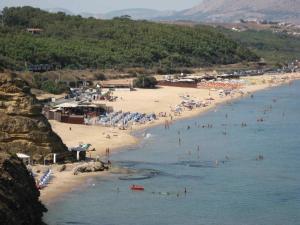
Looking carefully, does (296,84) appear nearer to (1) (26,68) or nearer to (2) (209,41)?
(2) (209,41)

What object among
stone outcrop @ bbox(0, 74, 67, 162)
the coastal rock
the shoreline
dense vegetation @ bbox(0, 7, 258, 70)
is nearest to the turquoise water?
the shoreline

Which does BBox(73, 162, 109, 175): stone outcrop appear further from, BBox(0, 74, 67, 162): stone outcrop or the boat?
the boat

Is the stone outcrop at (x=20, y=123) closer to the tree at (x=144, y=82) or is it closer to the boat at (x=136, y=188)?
the boat at (x=136, y=188)

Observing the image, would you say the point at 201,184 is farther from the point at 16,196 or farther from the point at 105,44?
the point at 105,44

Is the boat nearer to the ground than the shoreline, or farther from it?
nearer to the ground

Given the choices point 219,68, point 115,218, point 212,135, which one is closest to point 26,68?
point 212,135

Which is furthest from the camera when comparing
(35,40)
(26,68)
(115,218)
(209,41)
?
(209,41)

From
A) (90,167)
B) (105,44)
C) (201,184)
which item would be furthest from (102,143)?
(105,44)
